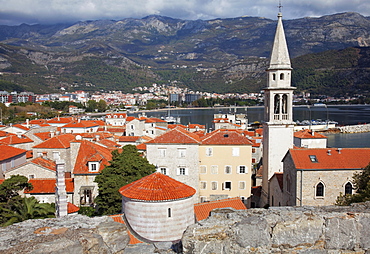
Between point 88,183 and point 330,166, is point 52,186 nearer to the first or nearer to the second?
point 88,183

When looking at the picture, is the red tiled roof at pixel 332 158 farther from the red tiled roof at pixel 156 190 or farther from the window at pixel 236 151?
the red tiled roof at pixel 156 190

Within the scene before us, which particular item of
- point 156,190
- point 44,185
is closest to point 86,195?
point 44,185

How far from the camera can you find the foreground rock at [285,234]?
17.7ft

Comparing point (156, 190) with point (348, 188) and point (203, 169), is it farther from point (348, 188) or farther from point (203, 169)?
point (203, 169)

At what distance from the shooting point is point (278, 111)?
2447 cm

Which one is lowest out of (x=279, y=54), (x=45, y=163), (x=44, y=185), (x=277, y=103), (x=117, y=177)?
(x=44, y=185)

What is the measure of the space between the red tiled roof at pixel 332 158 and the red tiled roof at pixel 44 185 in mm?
14654

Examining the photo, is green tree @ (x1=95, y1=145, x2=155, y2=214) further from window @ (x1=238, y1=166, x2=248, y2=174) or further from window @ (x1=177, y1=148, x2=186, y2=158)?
window @ (x1=238, y1=166, x2=248, y2=174)

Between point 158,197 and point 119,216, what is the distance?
1533 mm

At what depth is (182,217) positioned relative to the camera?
11992 millimetres

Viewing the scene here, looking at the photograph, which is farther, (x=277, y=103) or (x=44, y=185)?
(x=277, y=103)

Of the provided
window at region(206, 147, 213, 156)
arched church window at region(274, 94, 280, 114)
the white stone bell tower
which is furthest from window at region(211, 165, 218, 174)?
arched church window at region(274, 94, 280, 114)

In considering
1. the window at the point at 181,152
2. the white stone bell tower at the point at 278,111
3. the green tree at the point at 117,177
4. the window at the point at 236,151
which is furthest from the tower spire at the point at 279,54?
the green tree at the point at 117,177

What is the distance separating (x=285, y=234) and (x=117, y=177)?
1491 centimetres
